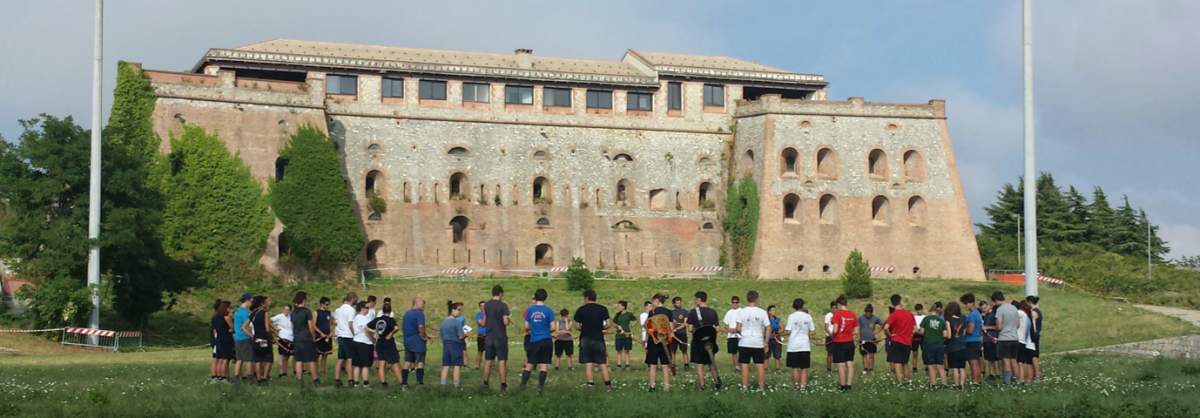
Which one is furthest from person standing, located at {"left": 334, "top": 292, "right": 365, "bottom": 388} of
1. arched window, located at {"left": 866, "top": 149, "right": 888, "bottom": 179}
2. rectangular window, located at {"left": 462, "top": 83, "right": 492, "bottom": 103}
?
arched window, located at {"left": 866, "top": 149, "right": 888, "bottom": 179}

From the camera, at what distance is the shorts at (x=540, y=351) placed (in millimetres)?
21891

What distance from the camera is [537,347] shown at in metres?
21.9

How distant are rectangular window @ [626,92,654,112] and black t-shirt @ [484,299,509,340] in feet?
127

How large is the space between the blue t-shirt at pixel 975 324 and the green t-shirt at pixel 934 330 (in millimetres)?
613

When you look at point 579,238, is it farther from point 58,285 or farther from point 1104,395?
point 1104,395

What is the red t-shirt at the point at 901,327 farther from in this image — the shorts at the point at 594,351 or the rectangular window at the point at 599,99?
the rectangular window at the point at 599,99

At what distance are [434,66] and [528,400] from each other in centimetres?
3913

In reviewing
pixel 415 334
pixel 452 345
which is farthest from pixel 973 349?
pixel 415 334

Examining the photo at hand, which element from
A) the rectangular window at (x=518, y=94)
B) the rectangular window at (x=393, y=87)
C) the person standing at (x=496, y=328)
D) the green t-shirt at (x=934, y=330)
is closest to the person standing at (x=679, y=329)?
the person standing at (x=496, y=328)

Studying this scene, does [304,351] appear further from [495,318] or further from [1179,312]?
[1179,312]

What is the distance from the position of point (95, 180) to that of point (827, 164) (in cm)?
3275

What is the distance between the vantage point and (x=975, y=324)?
24.3 metres

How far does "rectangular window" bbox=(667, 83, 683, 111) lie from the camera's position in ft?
199

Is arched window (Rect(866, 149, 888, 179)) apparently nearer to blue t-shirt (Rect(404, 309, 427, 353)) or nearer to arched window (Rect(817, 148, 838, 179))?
arched window (Rect(817, 148, 838, 179))
